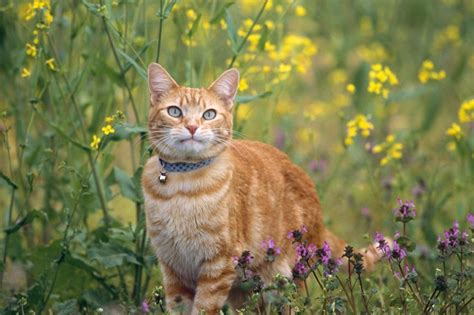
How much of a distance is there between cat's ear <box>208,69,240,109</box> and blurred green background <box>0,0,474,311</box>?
314mm

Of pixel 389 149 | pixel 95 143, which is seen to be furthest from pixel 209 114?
pixel 389 149

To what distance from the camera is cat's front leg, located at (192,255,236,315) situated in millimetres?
3523

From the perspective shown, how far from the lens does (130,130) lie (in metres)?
3.79

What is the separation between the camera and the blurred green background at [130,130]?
13.3ft

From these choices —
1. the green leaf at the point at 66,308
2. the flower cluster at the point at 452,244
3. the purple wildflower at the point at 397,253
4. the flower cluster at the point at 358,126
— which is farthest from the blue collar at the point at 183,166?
the flower cluster at the point at 358,126

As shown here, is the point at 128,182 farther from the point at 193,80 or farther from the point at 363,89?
the point at 363,89

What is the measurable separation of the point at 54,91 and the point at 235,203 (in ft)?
4.17

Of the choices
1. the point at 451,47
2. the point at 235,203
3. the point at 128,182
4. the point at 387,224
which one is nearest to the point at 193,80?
the point at 128,182

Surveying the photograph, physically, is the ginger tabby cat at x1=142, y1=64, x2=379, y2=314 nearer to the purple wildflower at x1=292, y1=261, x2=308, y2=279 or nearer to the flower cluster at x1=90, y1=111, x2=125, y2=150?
the flower cluster at x1=90, y1=111, x2=125, y2=150

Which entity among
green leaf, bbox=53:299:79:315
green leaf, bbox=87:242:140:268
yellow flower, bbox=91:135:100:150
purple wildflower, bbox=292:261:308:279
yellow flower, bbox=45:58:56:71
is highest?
yellow flower, bbox=45:58:56:71

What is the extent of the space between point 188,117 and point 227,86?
26 centimetres

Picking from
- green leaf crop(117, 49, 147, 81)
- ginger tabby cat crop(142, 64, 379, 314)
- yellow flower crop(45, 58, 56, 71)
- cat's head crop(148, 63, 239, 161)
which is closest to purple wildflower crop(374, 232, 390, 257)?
ginger tabby cat crop(142, 64, 379, 314)

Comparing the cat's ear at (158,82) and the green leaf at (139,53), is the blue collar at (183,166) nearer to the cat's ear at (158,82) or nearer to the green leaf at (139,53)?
the cat's ear at (158,82)

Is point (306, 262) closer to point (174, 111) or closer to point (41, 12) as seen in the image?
point (174, 111)
